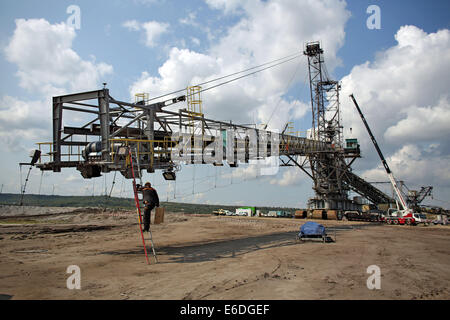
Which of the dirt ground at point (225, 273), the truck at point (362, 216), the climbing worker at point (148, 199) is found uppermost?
the climbing worker at point (148, 199)

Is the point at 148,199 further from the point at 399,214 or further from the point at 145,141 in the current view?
the point at 399,214

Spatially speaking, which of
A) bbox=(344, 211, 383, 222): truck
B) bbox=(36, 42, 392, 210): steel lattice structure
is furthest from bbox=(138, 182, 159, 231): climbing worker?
bbox=(344, 211, 383, 222): truck

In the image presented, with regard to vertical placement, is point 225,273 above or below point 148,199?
below

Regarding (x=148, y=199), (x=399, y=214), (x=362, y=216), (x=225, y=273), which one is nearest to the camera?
(x=225, y=273)

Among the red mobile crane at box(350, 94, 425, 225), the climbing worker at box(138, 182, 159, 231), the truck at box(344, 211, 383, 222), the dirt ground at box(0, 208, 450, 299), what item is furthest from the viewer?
the truck at box(344, 211, 383, 222)

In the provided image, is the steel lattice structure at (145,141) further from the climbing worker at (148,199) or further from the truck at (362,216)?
the truck at (362,216)

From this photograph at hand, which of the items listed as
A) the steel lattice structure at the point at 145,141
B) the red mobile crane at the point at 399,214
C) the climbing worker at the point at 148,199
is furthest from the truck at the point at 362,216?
the climbing worker at the point at 148,199

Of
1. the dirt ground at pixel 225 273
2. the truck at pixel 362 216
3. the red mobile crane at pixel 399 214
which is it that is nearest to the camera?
the dirt ground at pixel 225 273

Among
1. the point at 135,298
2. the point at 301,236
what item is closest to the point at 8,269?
the point at 135,298

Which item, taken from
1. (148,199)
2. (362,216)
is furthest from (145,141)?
(362,216)

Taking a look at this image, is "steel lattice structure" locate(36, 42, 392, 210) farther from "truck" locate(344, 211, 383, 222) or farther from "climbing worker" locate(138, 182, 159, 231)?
"truck" locate(344, 211, 383, 222)

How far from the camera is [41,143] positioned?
1359 cm
